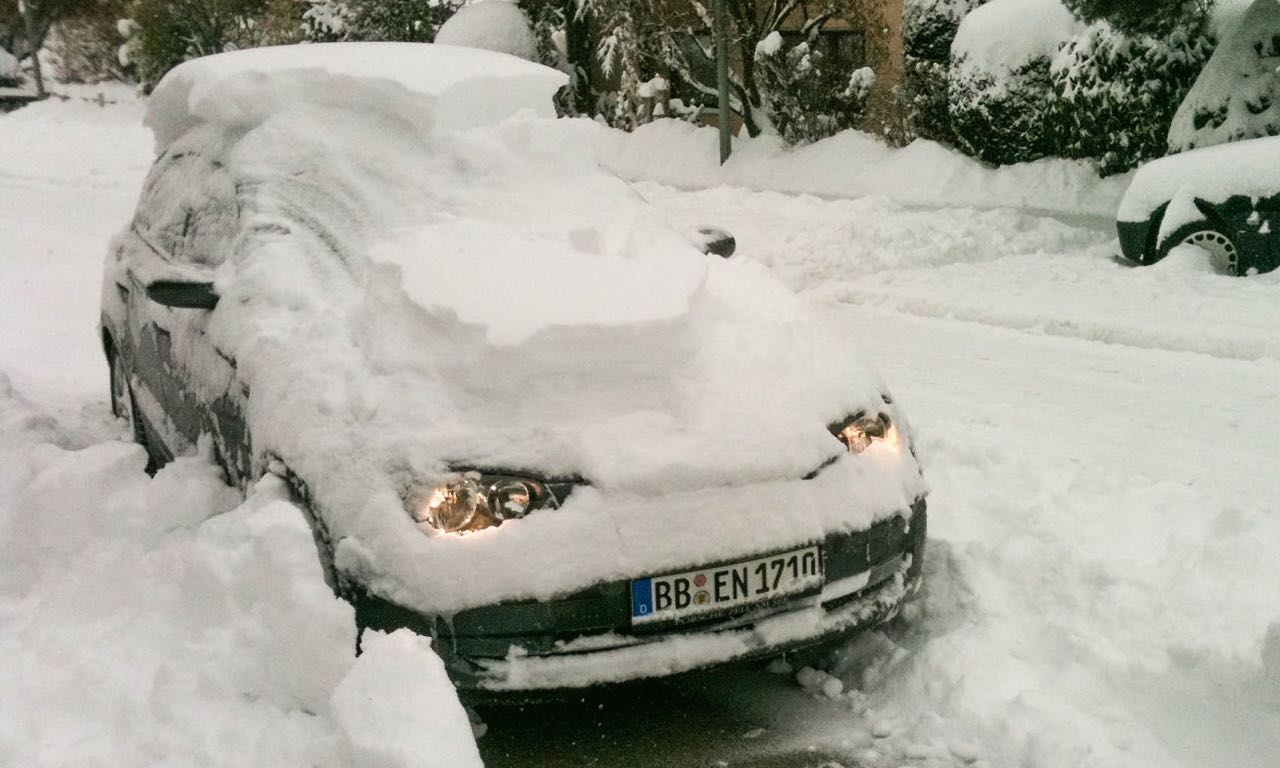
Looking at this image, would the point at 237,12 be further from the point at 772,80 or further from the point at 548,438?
the point at 548,438

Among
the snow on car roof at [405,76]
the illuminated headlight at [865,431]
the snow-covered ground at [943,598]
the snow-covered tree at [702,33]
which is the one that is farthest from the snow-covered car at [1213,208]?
the snow-covered tree at [702,33]

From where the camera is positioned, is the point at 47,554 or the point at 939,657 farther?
the point at 47,554

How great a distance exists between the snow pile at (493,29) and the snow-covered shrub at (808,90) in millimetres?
5699

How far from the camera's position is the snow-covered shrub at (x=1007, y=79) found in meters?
13.4

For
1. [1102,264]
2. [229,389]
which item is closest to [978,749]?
[229,389]

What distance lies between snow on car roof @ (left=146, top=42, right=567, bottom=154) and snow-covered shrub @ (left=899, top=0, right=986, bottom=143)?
10.5 m

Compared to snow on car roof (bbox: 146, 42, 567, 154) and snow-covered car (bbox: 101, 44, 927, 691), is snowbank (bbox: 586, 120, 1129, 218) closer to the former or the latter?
snow on car roof (bbox: 146, 42, 567, 154)

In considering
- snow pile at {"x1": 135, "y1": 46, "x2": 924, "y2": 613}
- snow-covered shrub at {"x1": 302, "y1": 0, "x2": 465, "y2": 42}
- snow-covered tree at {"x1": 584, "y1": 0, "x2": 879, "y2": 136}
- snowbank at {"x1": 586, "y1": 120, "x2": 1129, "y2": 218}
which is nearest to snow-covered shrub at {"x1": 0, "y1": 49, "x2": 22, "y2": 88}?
snow-covered shrub at {"x1": 302, "y1": 0, "x2": 465, "y2": 42}

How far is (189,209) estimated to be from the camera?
4.92 metres

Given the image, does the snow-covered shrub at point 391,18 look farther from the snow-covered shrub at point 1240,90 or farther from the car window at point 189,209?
the car window at point 189,209

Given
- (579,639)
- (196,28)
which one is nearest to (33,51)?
(196,28)

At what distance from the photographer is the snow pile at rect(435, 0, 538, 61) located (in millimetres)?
20734

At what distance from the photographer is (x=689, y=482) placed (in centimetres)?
324

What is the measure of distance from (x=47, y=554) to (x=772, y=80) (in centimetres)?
1416
